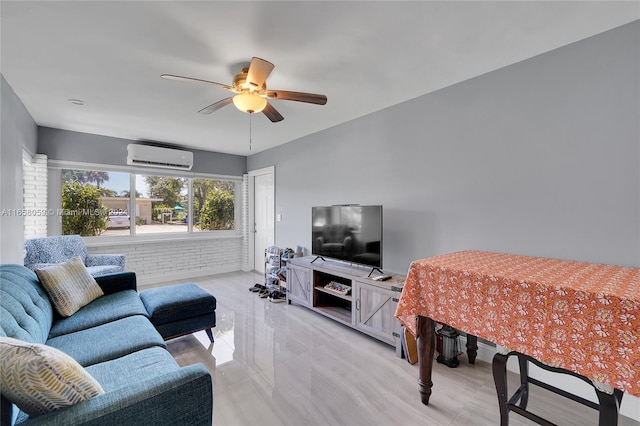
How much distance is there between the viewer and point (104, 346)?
1727mm

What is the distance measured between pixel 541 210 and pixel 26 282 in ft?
12.3

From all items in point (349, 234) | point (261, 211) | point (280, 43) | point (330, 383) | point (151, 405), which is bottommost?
point (330, 383)

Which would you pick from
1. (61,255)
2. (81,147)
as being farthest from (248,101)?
(81,147)

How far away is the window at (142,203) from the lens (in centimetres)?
430

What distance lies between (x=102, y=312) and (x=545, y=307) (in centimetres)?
297

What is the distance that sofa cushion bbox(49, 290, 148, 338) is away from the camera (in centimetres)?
200

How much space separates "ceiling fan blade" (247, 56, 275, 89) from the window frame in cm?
371

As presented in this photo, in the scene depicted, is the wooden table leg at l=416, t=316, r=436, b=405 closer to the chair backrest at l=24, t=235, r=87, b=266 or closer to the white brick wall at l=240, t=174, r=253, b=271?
the chair backrest at l=24, t=235, r=87, b=266

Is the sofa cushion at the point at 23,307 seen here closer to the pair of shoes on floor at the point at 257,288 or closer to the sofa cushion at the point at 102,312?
the sofa cushion at the point at 102,312

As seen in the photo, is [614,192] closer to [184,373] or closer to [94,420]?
[184,373]

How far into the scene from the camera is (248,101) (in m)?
2.17

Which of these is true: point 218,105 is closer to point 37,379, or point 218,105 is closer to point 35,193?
point 37,379

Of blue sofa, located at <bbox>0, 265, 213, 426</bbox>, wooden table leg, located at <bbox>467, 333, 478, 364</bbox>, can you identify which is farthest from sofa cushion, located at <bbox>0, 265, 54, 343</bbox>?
wooden table leg, located at <bbox>467, 333, 478, 364</bbox>

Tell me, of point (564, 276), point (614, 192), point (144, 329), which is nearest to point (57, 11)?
point (144, 329)
